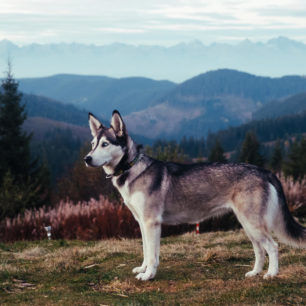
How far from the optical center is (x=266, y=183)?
759cm

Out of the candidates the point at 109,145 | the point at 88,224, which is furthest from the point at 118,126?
the point at 88,224

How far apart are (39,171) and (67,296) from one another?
43.3 meters

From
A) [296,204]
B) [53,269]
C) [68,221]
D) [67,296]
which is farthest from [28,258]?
[296,204]

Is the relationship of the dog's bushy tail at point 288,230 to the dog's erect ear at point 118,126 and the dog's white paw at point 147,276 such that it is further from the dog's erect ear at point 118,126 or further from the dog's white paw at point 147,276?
the dog's erect ear at point 118,126

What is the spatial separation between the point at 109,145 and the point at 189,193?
A: 5.56ft

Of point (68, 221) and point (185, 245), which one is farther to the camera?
point (68, 221)

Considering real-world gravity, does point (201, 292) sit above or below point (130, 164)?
below

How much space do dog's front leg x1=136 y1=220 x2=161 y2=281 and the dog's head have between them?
50.1 inches

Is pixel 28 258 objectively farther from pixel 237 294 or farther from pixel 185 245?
pixel 237 294

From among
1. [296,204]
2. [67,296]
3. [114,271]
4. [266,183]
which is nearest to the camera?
[67,296]

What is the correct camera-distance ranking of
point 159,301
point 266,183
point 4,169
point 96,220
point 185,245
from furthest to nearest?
point 4,169
point 96,220
point 185,245
point 266,183
point 159,301

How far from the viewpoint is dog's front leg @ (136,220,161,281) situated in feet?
25.4

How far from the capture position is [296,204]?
1608 cm

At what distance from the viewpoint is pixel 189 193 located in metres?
7.96
